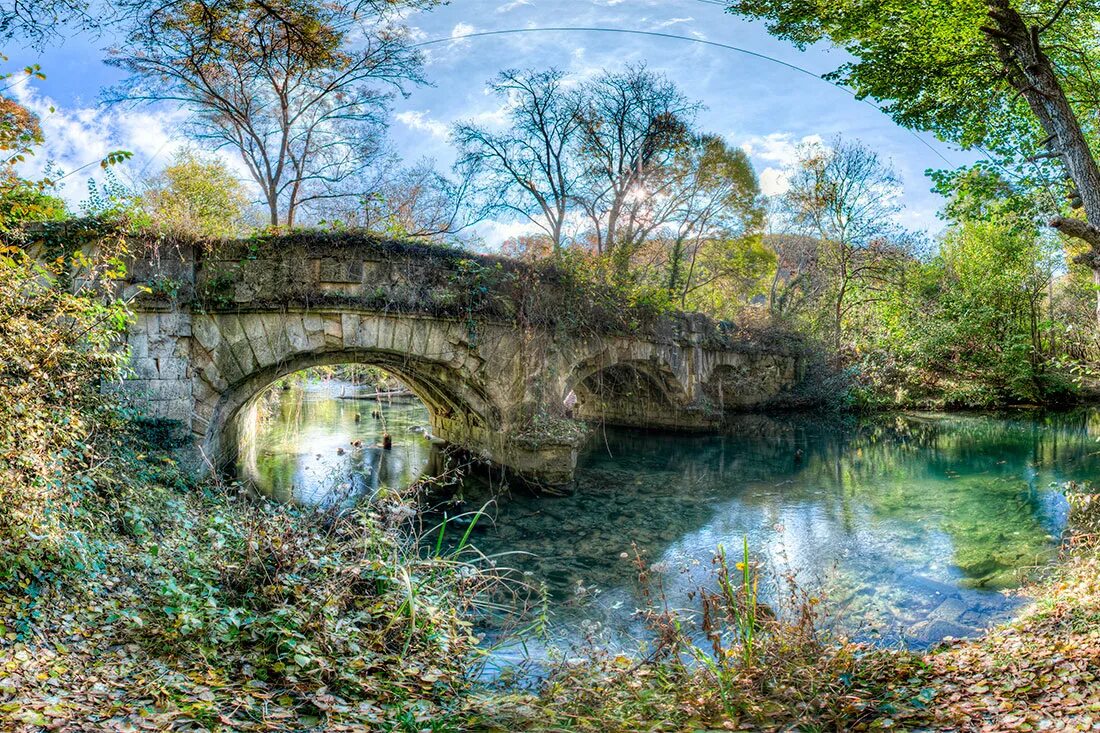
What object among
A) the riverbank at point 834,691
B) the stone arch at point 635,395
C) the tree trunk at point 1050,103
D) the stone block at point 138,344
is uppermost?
the tree trunk at point 1050,103

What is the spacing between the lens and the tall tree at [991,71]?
6.88 meters

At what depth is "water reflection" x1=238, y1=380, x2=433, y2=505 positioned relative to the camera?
9.66 m

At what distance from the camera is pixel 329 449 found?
13.6 m

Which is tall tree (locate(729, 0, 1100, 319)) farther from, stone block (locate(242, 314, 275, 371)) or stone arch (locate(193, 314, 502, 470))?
stone block (locate(242, 314, 275, 371))

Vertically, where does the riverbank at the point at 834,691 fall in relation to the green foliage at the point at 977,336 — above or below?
below

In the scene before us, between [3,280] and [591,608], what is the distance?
5250 mm

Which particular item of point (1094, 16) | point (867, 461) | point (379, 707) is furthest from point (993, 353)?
point (379, 707)

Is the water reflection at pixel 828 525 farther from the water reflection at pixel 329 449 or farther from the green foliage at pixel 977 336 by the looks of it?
the green foliage at pixel 977 336

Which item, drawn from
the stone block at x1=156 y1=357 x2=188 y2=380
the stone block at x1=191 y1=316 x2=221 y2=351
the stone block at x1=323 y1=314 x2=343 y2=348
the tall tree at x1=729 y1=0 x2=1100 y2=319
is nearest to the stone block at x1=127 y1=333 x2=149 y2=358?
the stone block at x1=156 y1=357 x2=188 y2=380

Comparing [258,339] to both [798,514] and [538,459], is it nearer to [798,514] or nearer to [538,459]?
[538,459]

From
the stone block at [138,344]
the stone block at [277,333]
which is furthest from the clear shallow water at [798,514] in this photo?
the stone block at [138,344]

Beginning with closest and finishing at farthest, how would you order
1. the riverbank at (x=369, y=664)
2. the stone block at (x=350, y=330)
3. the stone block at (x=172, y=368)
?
Answer: 1. the riverbank at (x=369, y=664)
2. the stone block at (x=172, y=368)
3. the stone block at (x=350, y=330)

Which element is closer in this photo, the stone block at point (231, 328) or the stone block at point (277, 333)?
Answer: the stone block at point (231, 328)

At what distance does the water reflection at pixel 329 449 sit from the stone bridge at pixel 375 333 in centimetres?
106
